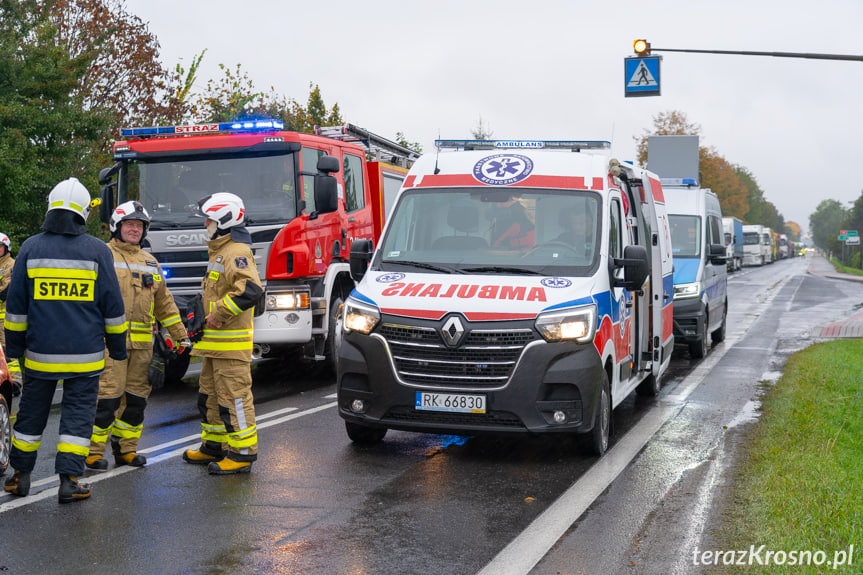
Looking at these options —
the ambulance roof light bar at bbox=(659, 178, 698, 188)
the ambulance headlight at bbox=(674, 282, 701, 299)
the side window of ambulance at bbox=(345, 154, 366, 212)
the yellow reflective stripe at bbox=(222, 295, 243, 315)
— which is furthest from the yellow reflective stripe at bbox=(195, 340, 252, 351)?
the ambulance roof light bar at bbox=(659, 178, 698, 188)

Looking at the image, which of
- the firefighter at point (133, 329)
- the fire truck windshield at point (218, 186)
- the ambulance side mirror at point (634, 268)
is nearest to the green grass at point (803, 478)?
the ambulance side mirror at point (634, 268)

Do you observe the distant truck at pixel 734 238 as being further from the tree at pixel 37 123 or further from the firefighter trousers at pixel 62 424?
the firefighter trousers at pixel 62 424

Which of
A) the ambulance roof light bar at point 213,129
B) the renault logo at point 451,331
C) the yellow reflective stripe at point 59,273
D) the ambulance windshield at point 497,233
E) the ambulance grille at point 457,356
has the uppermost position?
the ambulance roof light bar at point 213,129

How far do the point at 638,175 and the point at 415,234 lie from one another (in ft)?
9.46

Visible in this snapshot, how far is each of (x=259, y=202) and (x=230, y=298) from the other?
4074 mm

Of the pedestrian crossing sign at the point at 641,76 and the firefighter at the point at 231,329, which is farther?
the pedestrian crossing sign at the point at 641,76

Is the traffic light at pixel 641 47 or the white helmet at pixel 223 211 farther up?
the traffic light at pixel 641 47

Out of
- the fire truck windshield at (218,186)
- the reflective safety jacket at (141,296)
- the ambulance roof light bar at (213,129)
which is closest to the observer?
the reflective safety jacket at (141,296)

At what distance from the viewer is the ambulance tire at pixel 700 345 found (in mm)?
14052

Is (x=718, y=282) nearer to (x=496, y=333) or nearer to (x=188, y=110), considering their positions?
Result: (x=496, y=333)

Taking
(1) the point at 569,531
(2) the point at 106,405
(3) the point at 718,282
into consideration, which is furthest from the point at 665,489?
(3) the point at 718,282

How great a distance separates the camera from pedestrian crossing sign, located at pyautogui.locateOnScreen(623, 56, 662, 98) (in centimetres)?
2162

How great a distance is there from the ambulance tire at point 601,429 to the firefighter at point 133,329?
306 centimetres

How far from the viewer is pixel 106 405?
264 inches
